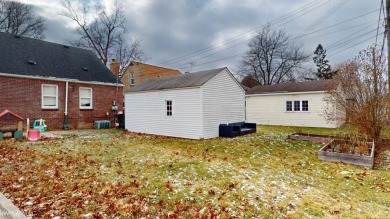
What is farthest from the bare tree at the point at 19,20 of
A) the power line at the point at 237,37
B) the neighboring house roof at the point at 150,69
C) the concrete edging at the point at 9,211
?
the concrete edging at the point at 9,211

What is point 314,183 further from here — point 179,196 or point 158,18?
point 158,18

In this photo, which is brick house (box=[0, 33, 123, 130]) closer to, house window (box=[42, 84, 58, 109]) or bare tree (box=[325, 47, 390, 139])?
house window (box=[42, 84, 58, 109])

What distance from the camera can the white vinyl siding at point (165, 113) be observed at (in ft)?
39.2

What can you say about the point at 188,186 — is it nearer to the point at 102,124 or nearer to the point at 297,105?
the point at 102,124

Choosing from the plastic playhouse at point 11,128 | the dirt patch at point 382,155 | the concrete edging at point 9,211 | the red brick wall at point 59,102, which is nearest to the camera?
the concrete edging at point 9,211

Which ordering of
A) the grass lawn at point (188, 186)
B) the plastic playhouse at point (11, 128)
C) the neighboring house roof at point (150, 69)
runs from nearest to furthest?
the grass lawn at point (188, 186) → the plastic playhouse at point (11, 128) → the neighboring house roof at point (150, 69)

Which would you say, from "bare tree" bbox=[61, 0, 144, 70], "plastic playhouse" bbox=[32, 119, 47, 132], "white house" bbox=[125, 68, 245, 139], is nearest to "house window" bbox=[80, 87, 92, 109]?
"plastic playhouse" bbox=[32, 119, 47, 132]

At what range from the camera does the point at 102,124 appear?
17.1 meters

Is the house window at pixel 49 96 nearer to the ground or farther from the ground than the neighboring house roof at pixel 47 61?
nearer to the ground

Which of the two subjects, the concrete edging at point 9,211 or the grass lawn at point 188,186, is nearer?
the concrete edging at point 9,211

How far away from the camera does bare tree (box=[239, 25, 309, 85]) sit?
1431 inches

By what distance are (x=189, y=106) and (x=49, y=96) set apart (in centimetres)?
1011

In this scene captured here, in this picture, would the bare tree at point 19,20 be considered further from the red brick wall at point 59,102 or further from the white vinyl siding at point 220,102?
the white vinyl siding at point 220,102

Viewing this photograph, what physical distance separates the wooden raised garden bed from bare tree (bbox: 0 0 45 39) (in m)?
32.4
